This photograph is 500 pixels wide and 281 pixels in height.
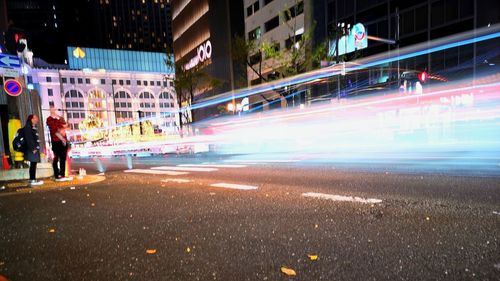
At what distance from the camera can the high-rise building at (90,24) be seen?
416ft

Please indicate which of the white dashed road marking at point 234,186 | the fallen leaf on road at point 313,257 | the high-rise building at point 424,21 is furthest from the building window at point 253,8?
the fallen leaf on road at point 313,257

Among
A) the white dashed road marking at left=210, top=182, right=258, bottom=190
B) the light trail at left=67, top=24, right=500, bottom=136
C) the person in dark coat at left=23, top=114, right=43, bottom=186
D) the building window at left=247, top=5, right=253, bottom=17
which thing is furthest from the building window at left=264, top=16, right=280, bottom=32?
the white dashed road marking at left=210, top=182, right=258, bottom=190

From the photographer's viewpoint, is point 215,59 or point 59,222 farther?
point 215,59

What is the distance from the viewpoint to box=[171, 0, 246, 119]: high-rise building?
1874 inches

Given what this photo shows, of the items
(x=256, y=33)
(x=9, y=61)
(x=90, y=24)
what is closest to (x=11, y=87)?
(x=9, y=61)

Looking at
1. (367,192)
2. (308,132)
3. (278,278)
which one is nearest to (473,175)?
(367,192)

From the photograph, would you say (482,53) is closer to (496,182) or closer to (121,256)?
(496,182)

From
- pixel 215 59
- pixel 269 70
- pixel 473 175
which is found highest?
pixel 215 59

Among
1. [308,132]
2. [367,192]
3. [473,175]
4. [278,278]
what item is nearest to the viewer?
[278,278]

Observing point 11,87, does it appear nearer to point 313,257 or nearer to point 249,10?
point 313,257

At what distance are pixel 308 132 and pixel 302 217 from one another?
17.8 m

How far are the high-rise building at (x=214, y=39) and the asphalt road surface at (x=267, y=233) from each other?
118 feet

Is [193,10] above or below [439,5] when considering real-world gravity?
above

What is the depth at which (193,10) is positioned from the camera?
196 ft
